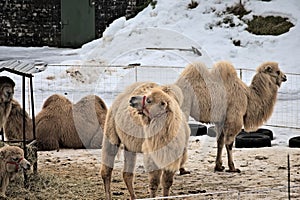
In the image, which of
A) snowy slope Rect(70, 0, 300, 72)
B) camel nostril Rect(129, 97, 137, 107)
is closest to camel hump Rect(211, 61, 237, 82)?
camel nostril Rect(129, 97, 137, 107)

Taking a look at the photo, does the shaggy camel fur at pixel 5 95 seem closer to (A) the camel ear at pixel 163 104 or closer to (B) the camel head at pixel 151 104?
(B) the camel head at pixel 151 104

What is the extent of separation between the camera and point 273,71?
11.0 metres

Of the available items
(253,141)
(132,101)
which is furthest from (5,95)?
(253,141)

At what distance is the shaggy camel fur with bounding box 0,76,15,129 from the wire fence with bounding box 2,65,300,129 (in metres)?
4.84

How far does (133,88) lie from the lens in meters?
8.27

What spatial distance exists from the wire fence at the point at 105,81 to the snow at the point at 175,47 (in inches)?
0.9

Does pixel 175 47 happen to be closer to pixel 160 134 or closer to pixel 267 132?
pixel 267 132

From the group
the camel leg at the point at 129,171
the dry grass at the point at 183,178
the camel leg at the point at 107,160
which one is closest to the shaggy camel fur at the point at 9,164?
the dry grass at the point at 183,178

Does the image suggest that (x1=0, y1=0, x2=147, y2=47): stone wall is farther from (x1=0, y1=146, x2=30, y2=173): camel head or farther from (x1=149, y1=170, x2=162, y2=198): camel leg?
(x1=149, y1=170, x2=162, y2=198): camel leg

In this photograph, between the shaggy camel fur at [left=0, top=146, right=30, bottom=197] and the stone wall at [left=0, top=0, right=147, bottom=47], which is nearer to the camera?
the shaggy camel fur at [left=0, top=146, right=30, bottom=197]

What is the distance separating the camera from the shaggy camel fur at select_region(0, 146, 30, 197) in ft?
27.6

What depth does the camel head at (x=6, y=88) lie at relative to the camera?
9.59 meters

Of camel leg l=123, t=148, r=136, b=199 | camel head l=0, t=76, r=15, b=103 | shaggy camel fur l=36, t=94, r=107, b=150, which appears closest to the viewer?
camel leg l=123, t=148, r=136, b=199

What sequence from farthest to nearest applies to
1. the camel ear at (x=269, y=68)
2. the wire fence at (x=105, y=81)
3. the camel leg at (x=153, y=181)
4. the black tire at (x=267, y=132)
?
the wire fence at (x=105, y=81) → the black tire at (x=267, y=132) → the camel ear at (x=269, y=68) → the camel leg at (x=153, y=181)
